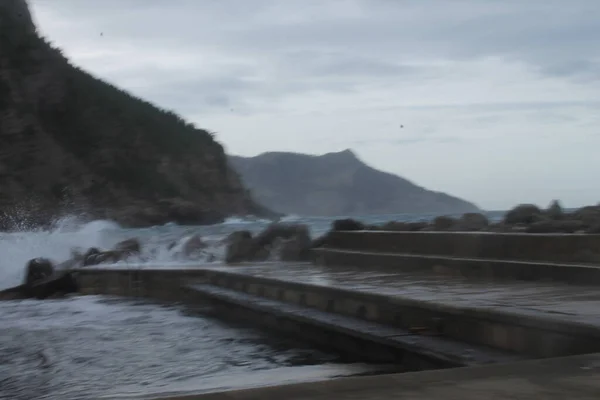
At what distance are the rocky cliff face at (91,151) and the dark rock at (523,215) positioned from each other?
43.2 meters

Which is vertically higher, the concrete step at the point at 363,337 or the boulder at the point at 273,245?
the boulder at the point at 273,245

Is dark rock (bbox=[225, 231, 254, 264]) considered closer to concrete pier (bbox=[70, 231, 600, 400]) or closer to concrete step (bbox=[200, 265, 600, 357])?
concrete pier (bbox=[70, 231, 600, 400])

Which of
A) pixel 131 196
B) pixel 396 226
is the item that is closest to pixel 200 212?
pixel 131 196

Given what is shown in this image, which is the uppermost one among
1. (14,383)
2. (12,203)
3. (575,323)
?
(12,203)

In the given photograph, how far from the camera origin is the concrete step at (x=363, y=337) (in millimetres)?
4887

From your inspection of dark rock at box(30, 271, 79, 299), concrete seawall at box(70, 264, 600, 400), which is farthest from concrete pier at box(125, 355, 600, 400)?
dark rock at box(30, 271, 79, 299)

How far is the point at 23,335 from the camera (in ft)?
28.9

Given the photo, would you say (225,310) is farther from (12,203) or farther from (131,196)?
(131,196)

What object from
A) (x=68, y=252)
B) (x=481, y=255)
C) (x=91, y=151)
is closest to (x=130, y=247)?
(x=68, y=252)

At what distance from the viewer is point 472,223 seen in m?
13.1

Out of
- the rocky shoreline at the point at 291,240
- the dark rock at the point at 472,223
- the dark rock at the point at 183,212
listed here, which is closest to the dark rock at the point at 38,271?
the rocky shoreline at the point at 291,240

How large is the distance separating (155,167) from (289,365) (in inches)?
2979

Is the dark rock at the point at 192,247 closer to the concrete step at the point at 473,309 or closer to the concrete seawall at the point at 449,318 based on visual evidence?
the concrete seawall at the point at 449,318

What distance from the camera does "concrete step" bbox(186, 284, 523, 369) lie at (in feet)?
16.0
